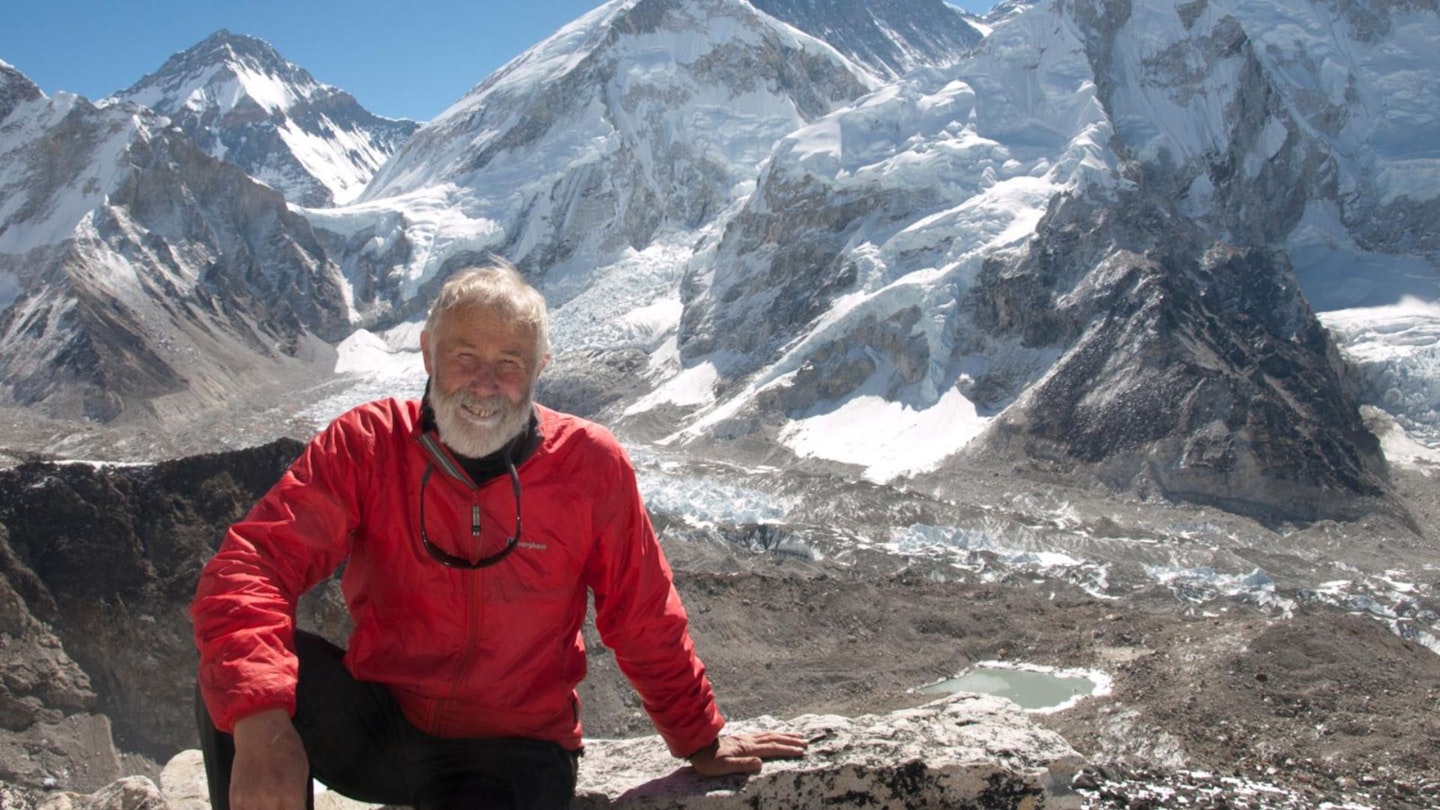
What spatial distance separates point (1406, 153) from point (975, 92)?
138 feet

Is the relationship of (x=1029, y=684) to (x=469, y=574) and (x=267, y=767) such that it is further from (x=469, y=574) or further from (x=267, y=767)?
(x=267, y=767)

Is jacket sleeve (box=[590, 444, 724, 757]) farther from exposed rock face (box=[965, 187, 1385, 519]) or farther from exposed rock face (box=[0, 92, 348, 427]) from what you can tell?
exposed rock face (box=[0, 92, 348, 427])

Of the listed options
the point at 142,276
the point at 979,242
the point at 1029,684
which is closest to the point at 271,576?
the point at 1029,684

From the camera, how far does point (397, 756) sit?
4238 millimetres

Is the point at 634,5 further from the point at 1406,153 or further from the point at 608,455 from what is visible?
the point at 608,455

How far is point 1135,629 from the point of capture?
2936cm

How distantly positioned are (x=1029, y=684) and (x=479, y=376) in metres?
25.0

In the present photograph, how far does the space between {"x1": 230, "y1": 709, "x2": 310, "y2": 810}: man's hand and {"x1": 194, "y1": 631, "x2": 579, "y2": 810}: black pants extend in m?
0.47

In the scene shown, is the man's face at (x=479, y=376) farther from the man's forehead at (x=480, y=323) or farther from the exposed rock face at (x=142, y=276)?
the exposed rock face at (x=142, y=276)

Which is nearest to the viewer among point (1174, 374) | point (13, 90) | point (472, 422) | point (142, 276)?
point (472, 422)

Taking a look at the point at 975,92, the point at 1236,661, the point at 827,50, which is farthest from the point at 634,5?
the point at 1236,661

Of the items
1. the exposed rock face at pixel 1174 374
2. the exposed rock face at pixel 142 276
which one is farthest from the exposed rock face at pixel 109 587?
the exposed rock face at pixel 142 276

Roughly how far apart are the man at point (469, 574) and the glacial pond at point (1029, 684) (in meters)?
20.0

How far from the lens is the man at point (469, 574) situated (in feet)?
13.5
